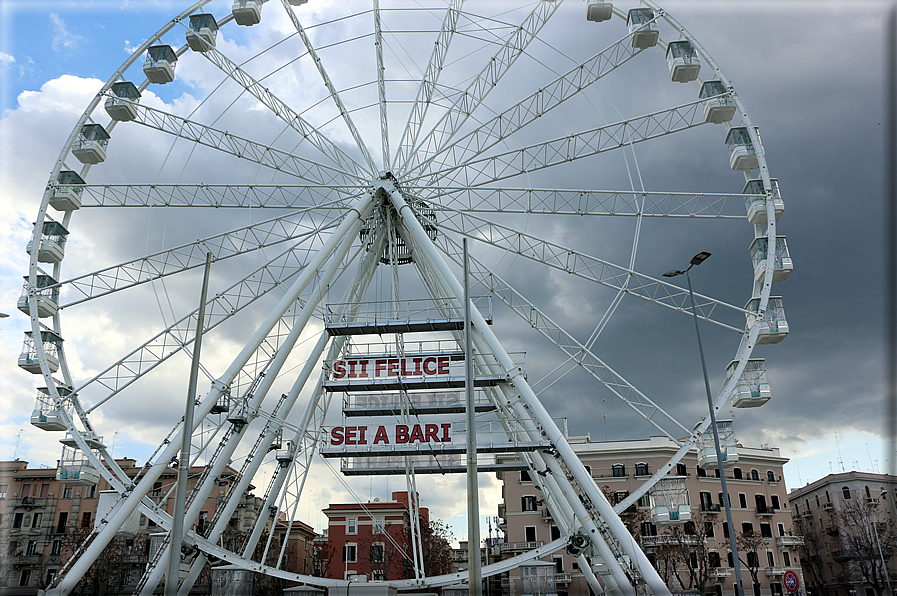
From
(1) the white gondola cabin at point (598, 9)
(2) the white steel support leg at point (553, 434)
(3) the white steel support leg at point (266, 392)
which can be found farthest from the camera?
(1) the white gondola cabin at point (598, 9)

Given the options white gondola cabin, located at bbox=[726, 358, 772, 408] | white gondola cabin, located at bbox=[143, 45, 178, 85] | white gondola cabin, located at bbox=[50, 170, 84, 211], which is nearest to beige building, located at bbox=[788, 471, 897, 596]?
white gondola cabin, located at bbox=[726, 358, 772, 408]

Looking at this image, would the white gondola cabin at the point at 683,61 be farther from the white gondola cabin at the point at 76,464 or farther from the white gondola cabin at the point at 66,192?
the white gondola cabin at the point at 76,464

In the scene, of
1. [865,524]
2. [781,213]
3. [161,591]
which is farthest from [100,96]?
[865,524]

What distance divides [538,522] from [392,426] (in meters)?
44.5

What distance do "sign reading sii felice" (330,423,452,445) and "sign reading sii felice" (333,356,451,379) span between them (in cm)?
242

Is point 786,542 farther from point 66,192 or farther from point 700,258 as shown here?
point 66,192

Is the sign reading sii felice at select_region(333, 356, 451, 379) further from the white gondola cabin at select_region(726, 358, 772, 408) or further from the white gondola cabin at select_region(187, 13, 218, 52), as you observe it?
the white gondola cabin at select_region(187, 13, 218, 52)

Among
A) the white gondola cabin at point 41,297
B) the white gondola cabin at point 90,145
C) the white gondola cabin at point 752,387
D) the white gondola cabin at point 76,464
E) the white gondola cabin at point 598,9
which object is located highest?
the white gondola cabin at point 598,9

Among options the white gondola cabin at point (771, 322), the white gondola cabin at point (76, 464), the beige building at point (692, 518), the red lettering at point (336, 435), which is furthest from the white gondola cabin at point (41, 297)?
the beige building at point (692, 518)

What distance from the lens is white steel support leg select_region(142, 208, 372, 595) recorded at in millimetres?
31436

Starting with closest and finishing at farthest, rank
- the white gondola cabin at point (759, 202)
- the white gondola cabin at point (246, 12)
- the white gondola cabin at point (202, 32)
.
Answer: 1. the white gondola cabin at point (759, 202)
2. the white gondola cabin at point (202, 32)
3. the white gondola cabin at point (246, 12)

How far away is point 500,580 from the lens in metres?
80.1

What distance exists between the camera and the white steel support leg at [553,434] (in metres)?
25.9

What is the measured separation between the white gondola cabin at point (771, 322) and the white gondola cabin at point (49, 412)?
30671 mm
